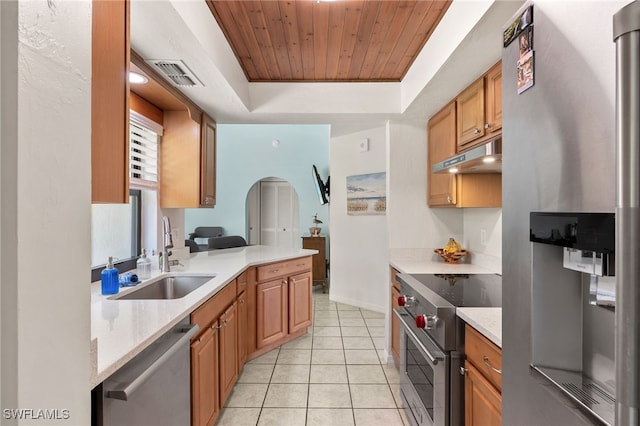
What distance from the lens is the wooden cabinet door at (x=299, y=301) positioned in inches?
121

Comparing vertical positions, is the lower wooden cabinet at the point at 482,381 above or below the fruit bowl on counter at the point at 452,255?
below

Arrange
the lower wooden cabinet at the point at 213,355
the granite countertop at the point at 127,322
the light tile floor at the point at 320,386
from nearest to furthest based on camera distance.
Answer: the granite countertop at the point at 127,322, the lower wooden cabinet at the point at 213,355, the light tile floor at the point at 320,386

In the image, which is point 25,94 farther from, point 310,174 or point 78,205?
point 310,174

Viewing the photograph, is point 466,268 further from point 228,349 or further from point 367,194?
point 367,194

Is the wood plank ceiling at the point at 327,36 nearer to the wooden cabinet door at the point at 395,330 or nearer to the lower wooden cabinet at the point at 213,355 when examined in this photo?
the lower wooden cabinet at the point at 213,355

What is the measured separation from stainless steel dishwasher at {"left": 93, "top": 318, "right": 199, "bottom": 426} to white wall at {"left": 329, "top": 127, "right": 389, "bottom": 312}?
3.02 meters

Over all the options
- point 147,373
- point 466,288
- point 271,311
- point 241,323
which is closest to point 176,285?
point 241,323

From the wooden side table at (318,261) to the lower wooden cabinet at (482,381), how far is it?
4030 millimetres

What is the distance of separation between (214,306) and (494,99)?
6.61 ft

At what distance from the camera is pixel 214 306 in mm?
1792

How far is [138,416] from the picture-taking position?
3.40ft

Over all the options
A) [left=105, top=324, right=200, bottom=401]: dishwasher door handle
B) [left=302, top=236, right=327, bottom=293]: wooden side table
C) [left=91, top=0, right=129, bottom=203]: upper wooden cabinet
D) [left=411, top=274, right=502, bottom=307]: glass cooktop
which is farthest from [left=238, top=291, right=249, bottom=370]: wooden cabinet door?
[left=302, top=236, right=327, bottom=293]: wooden side table

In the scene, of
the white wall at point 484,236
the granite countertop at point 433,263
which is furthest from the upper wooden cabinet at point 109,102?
the white wall at point 484,236

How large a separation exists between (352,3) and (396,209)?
1.67 m
